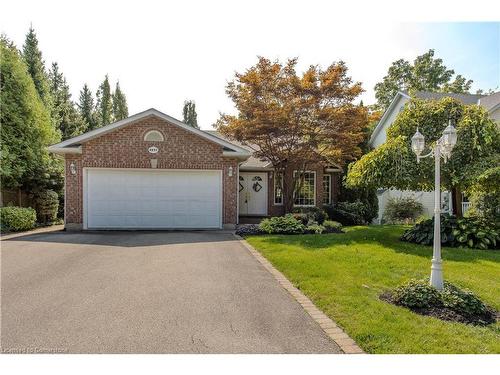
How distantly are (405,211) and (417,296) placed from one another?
1461 centimetres

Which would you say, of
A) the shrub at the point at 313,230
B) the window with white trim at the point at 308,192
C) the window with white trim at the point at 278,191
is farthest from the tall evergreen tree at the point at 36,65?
the shrub at the point at 313,230

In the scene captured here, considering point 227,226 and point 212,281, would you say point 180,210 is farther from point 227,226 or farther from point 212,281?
point 212,281

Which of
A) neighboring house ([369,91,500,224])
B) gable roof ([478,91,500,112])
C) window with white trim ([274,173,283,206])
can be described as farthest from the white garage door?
gable roof ([478,91,500,112])

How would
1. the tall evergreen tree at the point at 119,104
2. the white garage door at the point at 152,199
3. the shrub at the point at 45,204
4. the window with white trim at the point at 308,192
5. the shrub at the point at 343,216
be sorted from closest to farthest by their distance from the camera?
the white garage door at the point at 152,199 < the shrub at the point at 45,204 < the shrub at the point at 343,216 < the window with white trim at the point at 308,192 < the tall evergreen tree at the point at 119,104

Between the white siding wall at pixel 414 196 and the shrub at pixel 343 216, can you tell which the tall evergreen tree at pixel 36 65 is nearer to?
the shrub at pixel 343 216

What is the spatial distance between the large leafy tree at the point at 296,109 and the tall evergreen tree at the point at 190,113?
107 ft

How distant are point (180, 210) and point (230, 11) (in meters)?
9.86

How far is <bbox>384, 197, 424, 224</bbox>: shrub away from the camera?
18.6 m

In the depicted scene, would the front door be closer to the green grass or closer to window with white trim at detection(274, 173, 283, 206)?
window with white trim at detection(274, 173, 283, 206)

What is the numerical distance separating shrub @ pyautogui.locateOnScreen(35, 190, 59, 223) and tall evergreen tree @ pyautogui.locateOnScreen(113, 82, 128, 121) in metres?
22.6

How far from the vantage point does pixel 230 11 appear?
4.43 metres

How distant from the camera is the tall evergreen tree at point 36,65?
21.2 metres

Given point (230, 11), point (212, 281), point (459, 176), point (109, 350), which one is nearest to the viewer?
point (109, 350)
